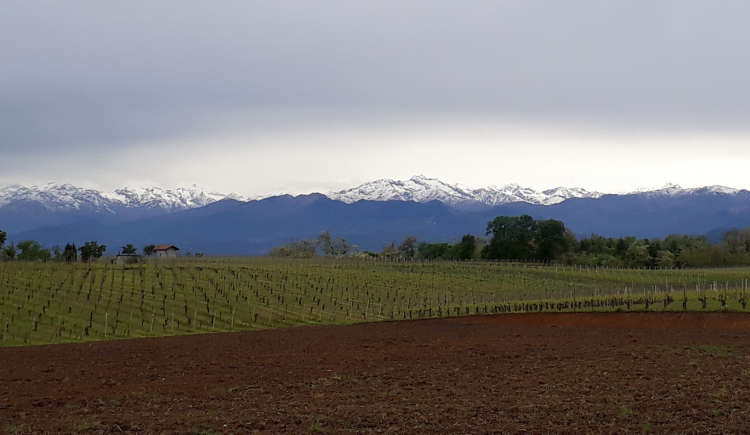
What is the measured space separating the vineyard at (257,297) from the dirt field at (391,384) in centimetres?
587

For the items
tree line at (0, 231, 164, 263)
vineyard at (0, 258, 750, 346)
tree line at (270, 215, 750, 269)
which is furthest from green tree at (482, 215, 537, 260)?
tree line at (0, 231, 164, 263)

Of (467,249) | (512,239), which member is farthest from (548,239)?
(467,249)

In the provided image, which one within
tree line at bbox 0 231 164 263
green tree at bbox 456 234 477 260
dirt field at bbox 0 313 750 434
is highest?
green tree at bbox 456 234 477 260

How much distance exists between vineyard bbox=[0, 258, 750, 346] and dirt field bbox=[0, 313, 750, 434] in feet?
19.2

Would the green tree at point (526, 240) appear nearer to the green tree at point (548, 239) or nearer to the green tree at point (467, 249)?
the green tree at point (548, 239)

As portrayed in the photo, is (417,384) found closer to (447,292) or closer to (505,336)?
(505,336)

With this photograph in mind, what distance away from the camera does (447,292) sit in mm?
61781

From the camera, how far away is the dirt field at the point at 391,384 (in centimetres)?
1426

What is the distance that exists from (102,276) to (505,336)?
30.8 metres

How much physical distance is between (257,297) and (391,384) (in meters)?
30.7

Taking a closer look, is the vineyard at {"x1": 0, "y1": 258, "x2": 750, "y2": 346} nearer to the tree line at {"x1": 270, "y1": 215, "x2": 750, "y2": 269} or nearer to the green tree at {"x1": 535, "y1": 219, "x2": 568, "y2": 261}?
the tree line at {"x1": 270, "y1": 215, "x2": 750, "y2": 269}

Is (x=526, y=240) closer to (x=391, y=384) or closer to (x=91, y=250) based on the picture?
(x=91, y=250)

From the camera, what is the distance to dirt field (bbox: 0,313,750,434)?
1426cm

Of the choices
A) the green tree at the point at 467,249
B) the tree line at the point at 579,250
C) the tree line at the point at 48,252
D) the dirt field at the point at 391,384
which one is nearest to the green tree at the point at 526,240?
the tree line at the point at 579,250
